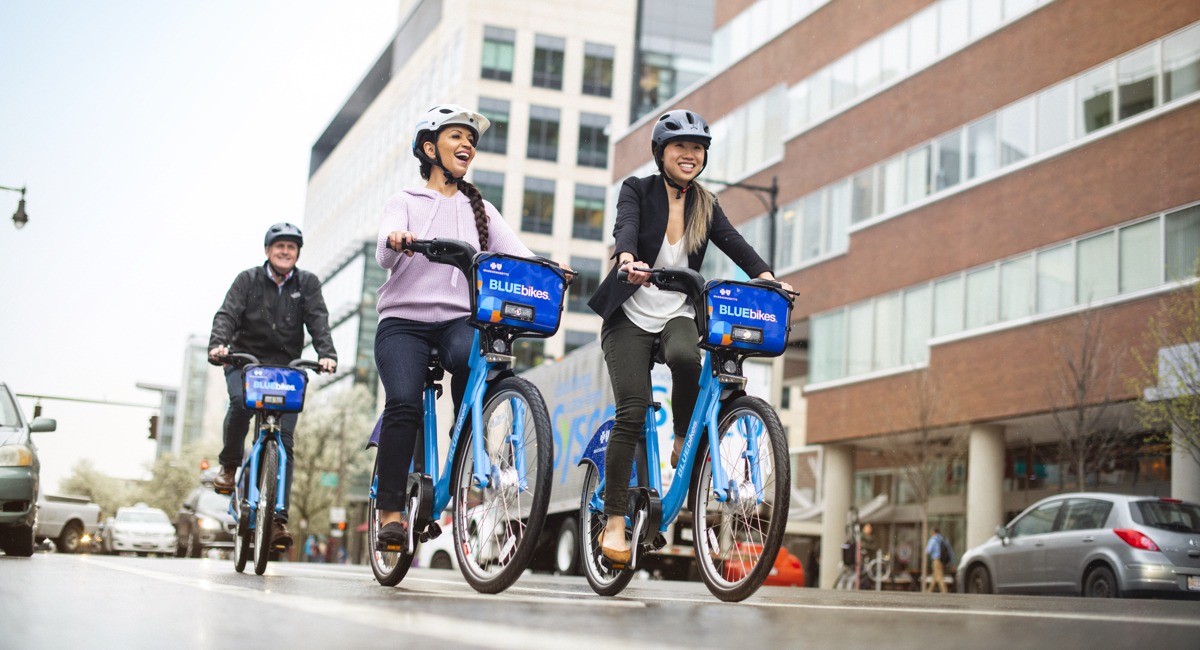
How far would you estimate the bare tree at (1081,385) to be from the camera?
83.3 feet

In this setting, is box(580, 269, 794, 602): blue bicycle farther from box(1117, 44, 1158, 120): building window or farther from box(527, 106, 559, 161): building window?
box(527, 106, 559, 161): building window

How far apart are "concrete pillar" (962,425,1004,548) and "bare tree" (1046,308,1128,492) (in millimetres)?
3040

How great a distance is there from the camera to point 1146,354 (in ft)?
80.9

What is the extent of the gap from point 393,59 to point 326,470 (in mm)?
39149

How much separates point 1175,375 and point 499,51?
198 feet

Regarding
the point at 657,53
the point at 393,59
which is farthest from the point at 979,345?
the point at 393,59

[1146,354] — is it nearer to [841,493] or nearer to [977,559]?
[977,559]

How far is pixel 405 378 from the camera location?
6.41m

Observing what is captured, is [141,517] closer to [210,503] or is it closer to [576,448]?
[210,503]

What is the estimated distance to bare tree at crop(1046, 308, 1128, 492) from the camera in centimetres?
2539

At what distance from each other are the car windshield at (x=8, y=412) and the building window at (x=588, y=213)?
214ft

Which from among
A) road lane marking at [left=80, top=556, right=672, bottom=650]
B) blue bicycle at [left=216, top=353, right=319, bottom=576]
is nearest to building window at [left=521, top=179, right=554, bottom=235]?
blue bicycle at [left=216, top=353, right=319, bottom=576]

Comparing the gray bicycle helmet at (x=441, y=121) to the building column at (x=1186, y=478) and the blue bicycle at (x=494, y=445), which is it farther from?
the building column at (x=1186, y=478)

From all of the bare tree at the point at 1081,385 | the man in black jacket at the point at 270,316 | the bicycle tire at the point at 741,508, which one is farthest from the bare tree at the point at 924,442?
the bicycle tire at the point at 741,508
